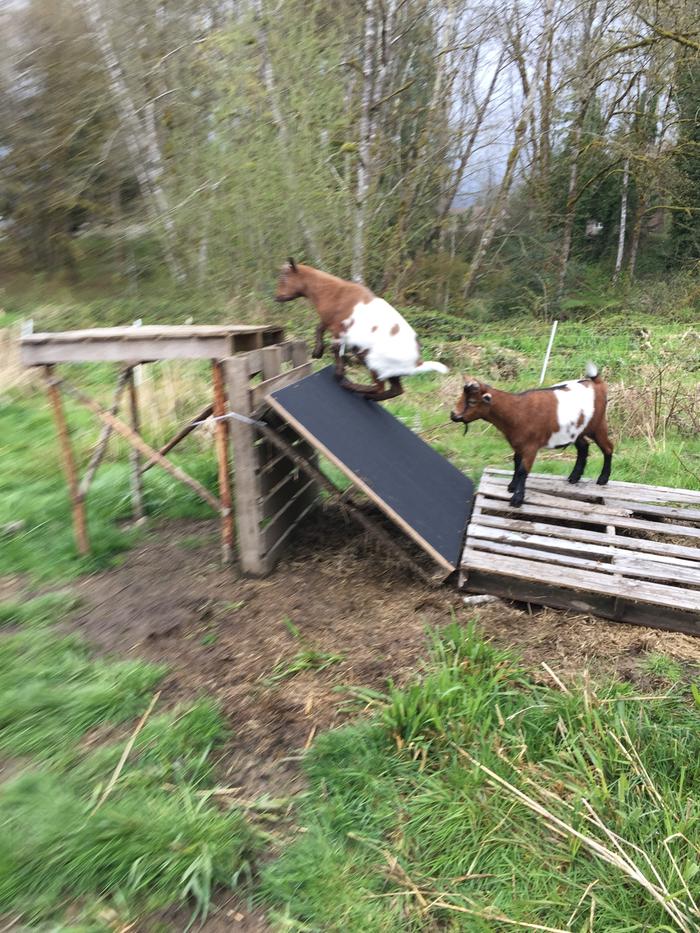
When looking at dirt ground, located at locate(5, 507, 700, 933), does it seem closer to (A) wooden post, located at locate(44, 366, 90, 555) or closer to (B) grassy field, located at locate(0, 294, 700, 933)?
(B) grassy field, located at locate(0, 294, 700, 933)

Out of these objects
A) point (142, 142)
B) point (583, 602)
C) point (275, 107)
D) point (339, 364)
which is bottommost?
point (583, 602)

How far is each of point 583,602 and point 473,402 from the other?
131 centimetres

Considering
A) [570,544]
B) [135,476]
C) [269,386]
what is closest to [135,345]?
[269,386]

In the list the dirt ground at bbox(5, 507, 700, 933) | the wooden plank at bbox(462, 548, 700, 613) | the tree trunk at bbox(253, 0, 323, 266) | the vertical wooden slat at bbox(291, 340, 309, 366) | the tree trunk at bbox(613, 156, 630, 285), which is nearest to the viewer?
the dirt ground at bbox(5, 507, 700, 933)

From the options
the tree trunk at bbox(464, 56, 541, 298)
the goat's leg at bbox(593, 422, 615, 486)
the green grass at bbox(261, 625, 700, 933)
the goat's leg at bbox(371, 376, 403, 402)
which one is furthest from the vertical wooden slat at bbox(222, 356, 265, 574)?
the tree trunk at bbox(464, 56, 541, 298)

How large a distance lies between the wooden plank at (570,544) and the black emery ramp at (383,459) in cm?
18

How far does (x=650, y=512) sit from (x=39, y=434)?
5.90 m

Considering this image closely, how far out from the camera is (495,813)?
2195 mm

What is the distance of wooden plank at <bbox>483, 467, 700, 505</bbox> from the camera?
4195mm

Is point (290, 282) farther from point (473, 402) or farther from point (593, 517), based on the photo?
point (593, 517)

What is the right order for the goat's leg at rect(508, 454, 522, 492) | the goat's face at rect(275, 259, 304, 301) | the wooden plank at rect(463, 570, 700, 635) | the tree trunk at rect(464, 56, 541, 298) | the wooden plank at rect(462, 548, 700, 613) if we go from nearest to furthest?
the wooden plank at rect(462, 548, 700, 613) < the wooden plank at rect(463, 570, 700, 635) < the goat's face at rect(275, 259, 304, 301) < the goat's leg at rect(508, 454, 522, 492) < the tree trunk at rect(464, 56, 541, 298)

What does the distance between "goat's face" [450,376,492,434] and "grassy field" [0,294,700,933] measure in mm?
1310

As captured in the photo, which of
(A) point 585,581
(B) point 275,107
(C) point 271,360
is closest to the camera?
(A) point 585,581

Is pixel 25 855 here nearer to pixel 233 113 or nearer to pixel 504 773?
pixel 504 773
